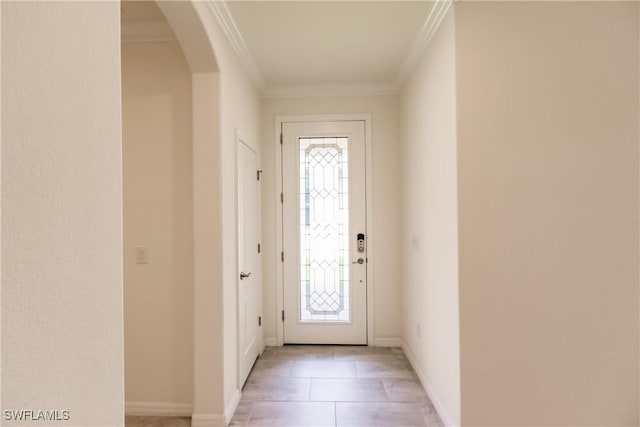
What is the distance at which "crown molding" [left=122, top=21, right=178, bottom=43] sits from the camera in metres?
2.14

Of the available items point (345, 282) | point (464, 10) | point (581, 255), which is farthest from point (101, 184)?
point (345, 282)

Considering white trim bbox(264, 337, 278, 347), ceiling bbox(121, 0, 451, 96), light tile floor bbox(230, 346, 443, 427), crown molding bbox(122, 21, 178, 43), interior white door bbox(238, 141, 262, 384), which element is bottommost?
light tile floor bbox(230, 346, 443, 427)

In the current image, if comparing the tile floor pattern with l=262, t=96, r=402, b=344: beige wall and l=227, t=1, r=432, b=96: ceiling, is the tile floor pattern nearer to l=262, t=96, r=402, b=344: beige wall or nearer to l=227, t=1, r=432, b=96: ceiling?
l=262, t=96, r=402, b=344: beige wall

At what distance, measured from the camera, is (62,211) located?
67 cm

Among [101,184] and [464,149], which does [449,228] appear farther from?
[101,184]

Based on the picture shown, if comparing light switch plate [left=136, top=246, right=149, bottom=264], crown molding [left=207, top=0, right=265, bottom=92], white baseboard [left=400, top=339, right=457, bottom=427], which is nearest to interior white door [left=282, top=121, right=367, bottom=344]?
white baseboard [left=400, top=339, right=457, bottom=427]

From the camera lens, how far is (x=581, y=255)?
181 cm

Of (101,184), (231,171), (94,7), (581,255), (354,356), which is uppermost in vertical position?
(94,7)

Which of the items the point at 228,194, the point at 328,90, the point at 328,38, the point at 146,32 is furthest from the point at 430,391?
the point at 146,32

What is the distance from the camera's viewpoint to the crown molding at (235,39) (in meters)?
1.95

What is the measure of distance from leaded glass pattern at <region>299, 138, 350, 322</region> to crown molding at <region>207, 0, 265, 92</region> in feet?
2.57

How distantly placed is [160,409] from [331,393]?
3.95 feet

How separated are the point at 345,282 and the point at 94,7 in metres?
2.99

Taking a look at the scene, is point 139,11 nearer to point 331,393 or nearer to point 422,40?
point 422,40
